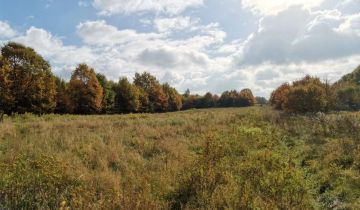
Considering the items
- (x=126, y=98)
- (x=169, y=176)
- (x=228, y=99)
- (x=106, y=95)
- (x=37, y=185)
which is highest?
(x=228, y=99)

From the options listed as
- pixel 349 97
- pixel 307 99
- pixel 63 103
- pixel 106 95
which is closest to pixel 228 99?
pixel 349 97

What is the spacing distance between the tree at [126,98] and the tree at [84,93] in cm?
1156

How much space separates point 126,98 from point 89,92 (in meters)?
14.0

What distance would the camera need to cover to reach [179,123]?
24344mm

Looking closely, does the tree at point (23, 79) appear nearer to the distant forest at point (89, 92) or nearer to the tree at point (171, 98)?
the distant forest at point (89, 92)

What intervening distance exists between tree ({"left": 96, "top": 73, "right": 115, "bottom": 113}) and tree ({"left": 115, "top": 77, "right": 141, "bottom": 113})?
9.15 ft

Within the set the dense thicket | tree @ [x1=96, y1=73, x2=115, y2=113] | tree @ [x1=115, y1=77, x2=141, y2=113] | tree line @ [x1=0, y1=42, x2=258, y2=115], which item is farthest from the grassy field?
the dense thicket

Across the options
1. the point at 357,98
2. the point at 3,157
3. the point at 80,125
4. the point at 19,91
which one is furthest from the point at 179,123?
the point at 357,98

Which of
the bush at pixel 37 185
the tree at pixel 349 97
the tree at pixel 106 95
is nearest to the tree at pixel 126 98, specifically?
the tree at pixel 106 95

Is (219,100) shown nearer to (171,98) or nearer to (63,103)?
(171,98)

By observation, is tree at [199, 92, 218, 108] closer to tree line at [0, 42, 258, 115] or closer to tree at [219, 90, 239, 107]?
tree at [219, 90, 239, 107]

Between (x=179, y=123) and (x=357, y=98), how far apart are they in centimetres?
4847

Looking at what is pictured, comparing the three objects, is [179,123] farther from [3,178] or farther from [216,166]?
[3,178]

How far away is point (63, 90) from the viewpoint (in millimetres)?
59625
